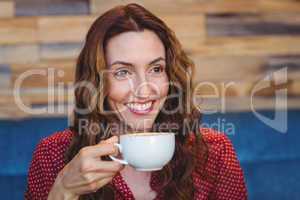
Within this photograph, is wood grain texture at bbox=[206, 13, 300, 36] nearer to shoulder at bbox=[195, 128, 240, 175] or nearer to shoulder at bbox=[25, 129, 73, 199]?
shoulder at bbox=[195, 128, 240, 175]

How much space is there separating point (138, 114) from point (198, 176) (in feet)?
0.77

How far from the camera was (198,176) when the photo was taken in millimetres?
1394

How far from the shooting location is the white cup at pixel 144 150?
97 centimetres

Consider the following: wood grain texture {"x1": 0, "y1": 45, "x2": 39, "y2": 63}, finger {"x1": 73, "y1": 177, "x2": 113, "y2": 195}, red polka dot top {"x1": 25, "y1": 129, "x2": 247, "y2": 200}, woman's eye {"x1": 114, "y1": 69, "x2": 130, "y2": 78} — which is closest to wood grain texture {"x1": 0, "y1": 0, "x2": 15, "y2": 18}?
wood grain texture {"x1": 0, "y1": 45, "x2": 39, "y2": 63}

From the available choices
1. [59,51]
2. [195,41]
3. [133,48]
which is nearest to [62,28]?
[59,51]

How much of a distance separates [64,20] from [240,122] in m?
0.64

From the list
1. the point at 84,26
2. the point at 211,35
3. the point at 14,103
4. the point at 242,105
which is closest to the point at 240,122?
the point at 242,105

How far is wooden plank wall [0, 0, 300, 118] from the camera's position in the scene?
72.7 inches

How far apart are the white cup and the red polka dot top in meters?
0.38

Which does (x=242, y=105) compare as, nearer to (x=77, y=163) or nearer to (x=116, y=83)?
(x=116, y=83)

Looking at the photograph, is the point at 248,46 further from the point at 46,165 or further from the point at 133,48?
the point at 46,165

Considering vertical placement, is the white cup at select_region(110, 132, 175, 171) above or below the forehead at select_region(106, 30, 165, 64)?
below

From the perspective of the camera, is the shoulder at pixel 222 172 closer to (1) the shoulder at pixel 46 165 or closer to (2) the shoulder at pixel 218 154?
(2) the shoulder at pixel 218 154

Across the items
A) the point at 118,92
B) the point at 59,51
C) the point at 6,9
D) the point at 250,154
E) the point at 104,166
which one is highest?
the point at 6,9
